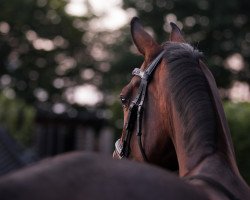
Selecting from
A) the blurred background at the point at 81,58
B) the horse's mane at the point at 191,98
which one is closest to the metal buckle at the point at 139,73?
the horse's mane at the point at 191,98

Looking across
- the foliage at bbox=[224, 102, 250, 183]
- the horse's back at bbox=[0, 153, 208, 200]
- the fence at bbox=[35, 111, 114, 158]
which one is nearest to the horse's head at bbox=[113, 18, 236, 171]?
the horse's back at bbox=[0, 153, 208, 200]

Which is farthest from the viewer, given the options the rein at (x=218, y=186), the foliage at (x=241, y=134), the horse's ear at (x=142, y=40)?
the foliage at (x=241, y=134)

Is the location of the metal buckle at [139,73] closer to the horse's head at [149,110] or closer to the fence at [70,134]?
the horse's head at [149,110]

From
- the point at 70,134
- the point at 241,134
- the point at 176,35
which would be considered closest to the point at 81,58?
the point at 70,134

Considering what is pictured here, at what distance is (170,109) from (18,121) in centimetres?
2007

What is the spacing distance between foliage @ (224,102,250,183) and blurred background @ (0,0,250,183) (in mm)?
11839

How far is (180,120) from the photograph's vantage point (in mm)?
3451

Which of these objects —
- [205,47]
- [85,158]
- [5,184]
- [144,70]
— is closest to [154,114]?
[144,70]

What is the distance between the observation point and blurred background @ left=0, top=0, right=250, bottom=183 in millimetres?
29906

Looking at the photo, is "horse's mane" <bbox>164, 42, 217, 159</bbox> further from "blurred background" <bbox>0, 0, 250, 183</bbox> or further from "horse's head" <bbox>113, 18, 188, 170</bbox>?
"blurred background" <bbox>0, 0, 250, 183</bbox>

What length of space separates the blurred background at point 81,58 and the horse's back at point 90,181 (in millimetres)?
20362

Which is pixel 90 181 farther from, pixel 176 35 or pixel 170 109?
pixel 176 35

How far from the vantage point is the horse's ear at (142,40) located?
4016 millimetres

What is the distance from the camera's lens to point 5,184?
7.19 ft
